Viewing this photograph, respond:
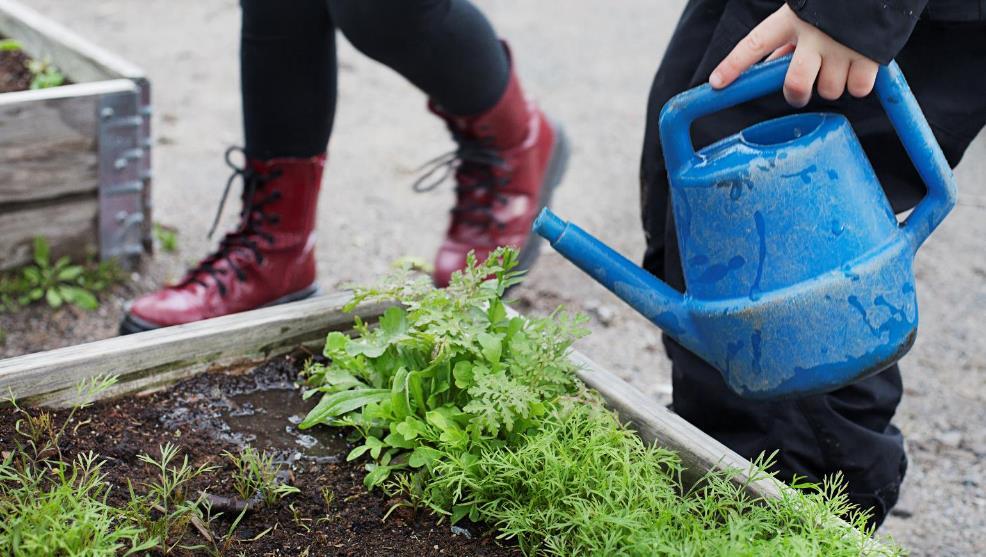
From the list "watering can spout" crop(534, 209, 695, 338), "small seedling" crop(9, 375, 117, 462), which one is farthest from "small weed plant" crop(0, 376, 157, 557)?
"watering can spout" crop(534, 209, 695, 338)

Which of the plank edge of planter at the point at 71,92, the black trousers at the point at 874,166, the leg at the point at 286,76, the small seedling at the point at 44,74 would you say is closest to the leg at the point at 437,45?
the leg at the point at 286,76

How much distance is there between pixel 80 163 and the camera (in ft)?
7.64

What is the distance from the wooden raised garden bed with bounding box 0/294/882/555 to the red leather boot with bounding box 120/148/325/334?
524 millimetres

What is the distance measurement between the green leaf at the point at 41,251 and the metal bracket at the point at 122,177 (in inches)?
4.9

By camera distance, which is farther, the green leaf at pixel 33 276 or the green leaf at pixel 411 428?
the green leaf at pixel 33 276

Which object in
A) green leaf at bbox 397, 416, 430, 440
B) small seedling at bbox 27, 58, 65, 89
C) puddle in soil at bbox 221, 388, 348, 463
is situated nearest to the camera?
green leaf at bbox 397, 416, 430, 440

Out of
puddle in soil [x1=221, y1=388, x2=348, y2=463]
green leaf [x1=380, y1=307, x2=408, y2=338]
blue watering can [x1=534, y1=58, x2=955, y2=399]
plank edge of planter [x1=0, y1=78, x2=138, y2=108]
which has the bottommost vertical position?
plank edge of planter [x1=0, y1=78, x2=138, y2=108]

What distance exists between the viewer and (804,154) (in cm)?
116

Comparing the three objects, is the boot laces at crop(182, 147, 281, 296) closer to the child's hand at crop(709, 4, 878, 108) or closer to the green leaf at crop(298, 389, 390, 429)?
the green leaf at crop(298, 389, 390, 429)

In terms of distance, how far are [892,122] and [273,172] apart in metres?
1.21

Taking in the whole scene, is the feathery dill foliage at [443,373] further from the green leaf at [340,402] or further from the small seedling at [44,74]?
the small seedling at [44,74]

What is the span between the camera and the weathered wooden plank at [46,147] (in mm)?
2217

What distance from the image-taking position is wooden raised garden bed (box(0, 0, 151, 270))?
2240 mm

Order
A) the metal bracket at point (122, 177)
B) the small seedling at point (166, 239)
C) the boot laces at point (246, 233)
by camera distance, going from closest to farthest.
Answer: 1. the boot laces at point (246, 233)
2. the metal bracket at point (122, 177)
3. the small seedling at point (166, 239)
